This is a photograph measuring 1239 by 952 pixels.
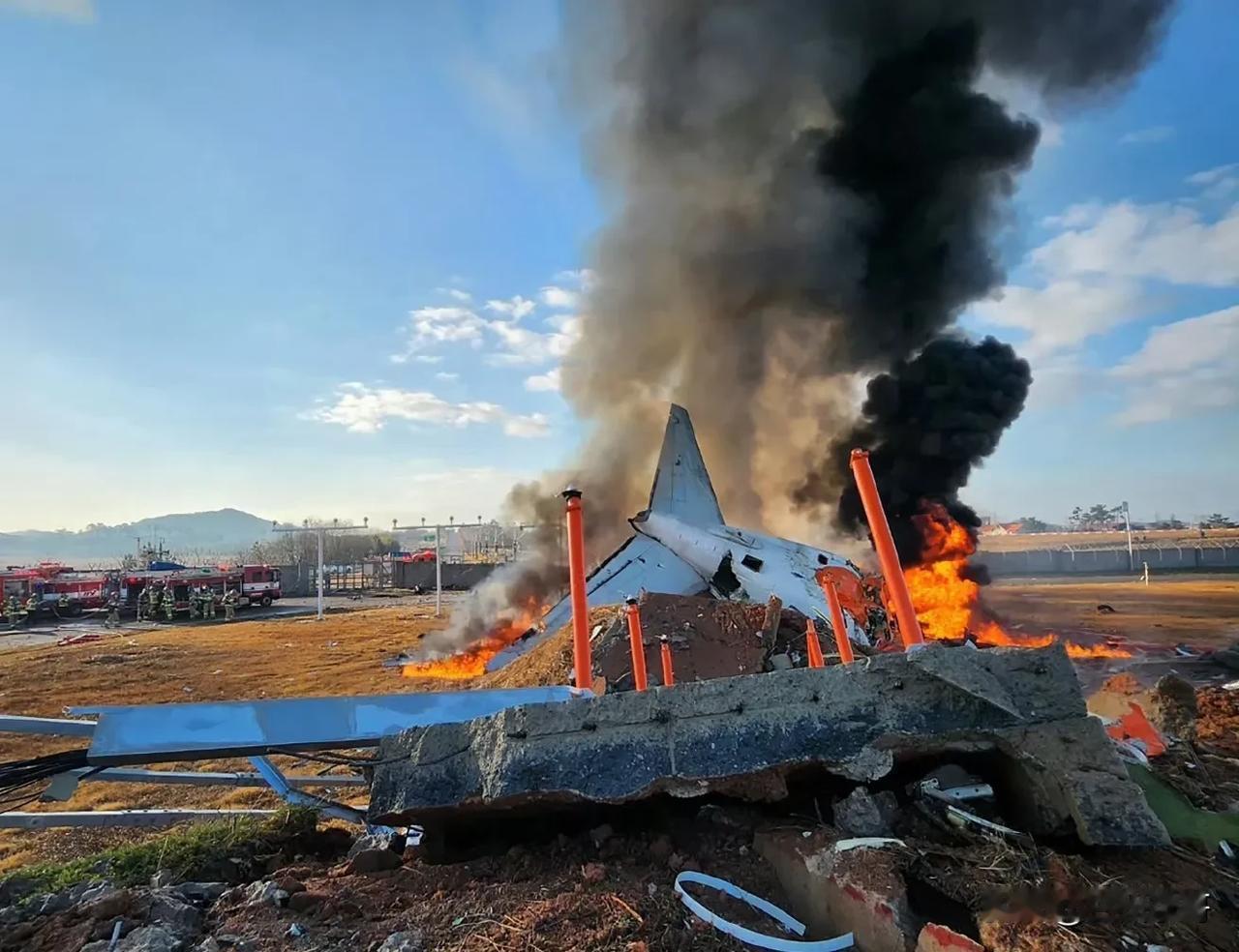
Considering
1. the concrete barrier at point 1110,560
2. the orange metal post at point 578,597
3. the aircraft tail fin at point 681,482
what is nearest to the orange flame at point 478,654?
the aircraft tail fin at point 681,482

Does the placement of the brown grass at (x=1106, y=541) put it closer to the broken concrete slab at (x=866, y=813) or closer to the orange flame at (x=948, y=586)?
the orange flame at (x=948, y=586)

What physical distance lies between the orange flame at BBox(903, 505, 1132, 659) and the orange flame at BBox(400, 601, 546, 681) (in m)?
8.87

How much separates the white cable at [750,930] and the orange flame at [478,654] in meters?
11.4

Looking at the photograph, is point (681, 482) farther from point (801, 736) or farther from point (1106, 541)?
point (1106, 541)

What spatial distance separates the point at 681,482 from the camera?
16438mm

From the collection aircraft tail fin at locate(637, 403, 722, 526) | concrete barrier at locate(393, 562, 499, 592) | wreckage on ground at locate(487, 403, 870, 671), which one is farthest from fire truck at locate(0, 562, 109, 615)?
aircraft tail fin at locate(637, 403, 722, 526)

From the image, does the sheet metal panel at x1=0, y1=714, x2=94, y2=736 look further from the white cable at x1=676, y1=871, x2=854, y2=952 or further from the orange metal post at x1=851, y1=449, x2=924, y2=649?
the orange metal post at x1=851, y1=449, x2=924, y2=649

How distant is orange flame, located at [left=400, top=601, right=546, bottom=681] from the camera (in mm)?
14695

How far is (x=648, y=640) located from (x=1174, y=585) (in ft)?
114

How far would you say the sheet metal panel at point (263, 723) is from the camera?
3271 mm

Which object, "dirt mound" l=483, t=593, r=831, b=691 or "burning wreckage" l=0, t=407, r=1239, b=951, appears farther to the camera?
"dirt mound" l=483, t=593, r=831, b=691

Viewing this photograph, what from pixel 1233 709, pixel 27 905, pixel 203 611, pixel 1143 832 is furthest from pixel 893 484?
pixel 203 611

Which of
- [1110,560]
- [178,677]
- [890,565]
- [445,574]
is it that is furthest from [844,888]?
[1110,560]

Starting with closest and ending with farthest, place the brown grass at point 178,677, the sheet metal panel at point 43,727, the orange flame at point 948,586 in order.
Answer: the sheet metal panel at point 43,727
the brown grass at point 178,677
the orange flame at point 948,586
